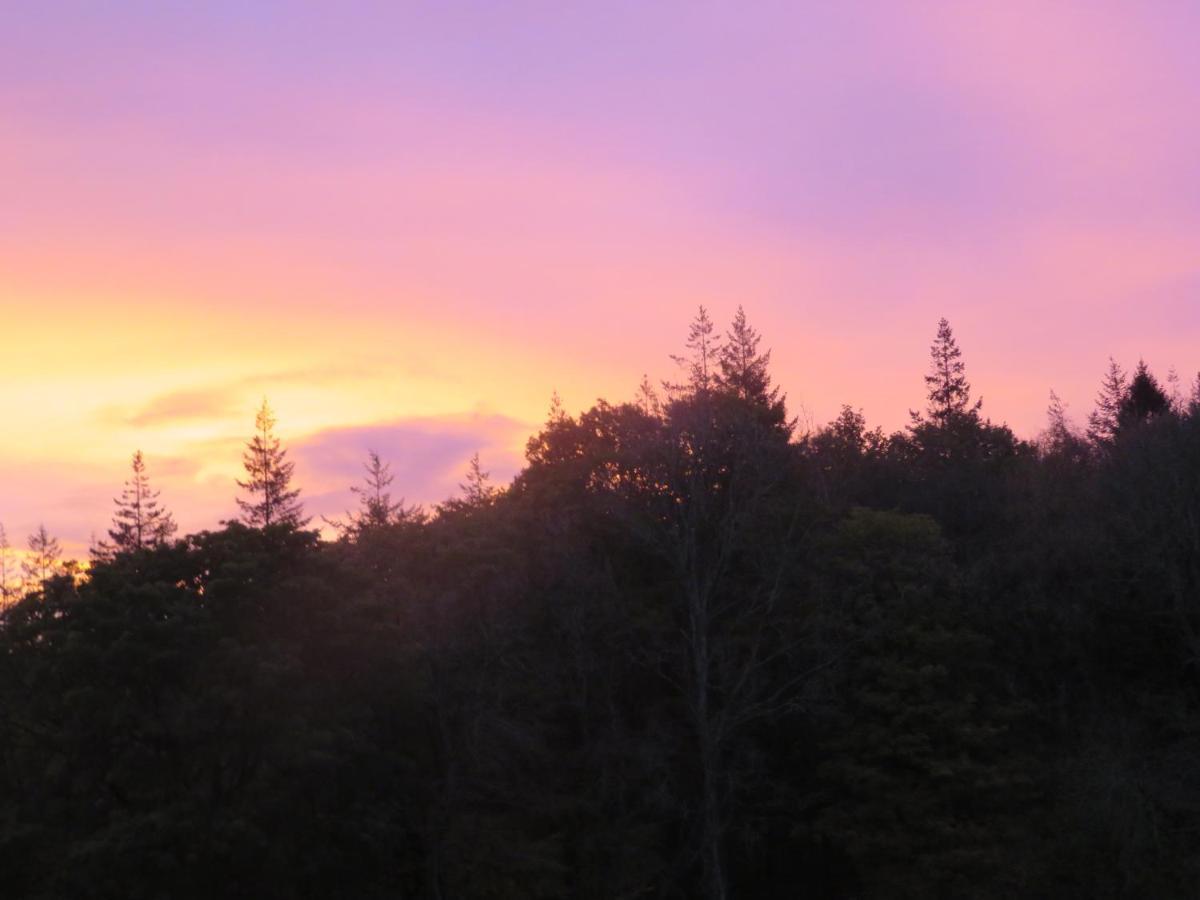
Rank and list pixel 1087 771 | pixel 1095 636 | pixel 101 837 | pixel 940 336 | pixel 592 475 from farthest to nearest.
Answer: pixel 940 336 → pixel 592 475 → pixel 1095 636 → pixel 1087 771 → pixel 101 837

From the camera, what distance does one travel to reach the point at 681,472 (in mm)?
36969

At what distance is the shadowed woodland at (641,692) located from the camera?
87.9ft

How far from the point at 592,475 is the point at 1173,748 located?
19.4m

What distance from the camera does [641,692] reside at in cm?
3803

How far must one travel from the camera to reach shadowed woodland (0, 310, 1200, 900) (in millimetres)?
26781

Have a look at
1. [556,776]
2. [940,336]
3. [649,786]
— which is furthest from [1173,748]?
[940,336]

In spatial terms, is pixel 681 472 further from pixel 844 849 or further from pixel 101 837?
pixel 101 837

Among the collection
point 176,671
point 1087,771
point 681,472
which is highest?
point 681,472

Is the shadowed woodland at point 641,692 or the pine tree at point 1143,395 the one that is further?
the pine tree at point 1143,395

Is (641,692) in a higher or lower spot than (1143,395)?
lower

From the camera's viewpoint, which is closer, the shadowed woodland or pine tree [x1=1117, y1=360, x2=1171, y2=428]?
the shadowed woodland

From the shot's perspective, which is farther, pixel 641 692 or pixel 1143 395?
pixel 1143 395

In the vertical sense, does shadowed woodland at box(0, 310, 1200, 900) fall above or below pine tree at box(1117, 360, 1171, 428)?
below

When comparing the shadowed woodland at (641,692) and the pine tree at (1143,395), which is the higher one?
the pine tree at (1143,395)
